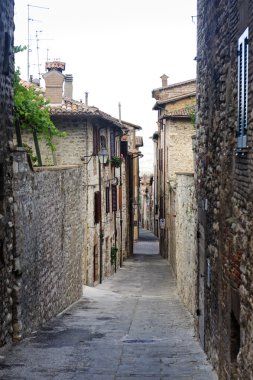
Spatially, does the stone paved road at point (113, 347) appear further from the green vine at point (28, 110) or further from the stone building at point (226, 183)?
the green vine at point (28, 110)

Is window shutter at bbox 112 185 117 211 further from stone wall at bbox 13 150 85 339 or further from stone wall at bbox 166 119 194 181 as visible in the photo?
stone wall at bbox 13 150 85 339

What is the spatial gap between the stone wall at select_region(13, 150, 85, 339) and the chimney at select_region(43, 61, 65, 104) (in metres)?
10.3

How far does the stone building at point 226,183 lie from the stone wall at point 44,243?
11.3ft

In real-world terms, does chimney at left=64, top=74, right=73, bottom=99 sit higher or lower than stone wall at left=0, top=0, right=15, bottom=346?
higher

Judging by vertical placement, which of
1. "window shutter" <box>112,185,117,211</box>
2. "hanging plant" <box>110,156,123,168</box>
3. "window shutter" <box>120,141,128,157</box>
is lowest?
"window shutter" <box>112,185,117,211</box>

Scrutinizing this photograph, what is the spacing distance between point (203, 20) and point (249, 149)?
5830mm

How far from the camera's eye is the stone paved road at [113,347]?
11.0 metres

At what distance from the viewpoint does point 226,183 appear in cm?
943

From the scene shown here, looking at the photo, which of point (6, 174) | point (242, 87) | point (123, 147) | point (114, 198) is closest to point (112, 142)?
point (114, 198)

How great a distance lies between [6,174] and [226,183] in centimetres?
445

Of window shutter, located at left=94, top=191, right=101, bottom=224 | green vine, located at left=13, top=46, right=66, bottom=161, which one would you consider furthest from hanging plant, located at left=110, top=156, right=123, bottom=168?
green vine, located at left=13, top=46, right=66, bottom=161

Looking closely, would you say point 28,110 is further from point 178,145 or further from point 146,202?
point 146,202

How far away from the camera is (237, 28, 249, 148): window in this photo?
7.43 m

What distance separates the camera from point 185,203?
68.9 feet
